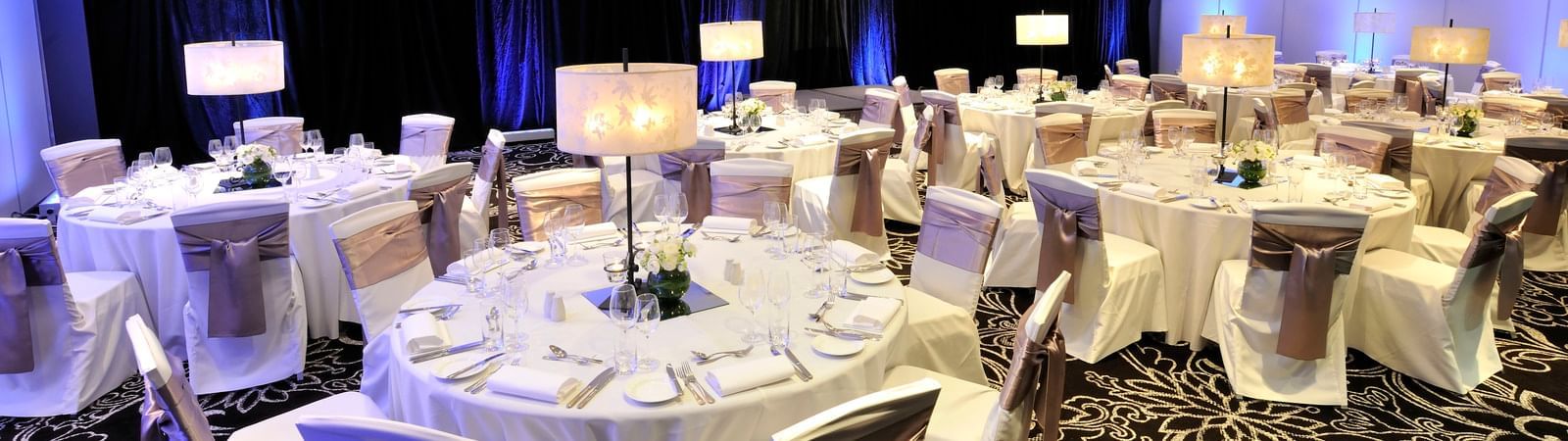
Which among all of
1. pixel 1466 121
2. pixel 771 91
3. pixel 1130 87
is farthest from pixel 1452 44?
pixel 771 91

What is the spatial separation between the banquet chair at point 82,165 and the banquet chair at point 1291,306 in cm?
558

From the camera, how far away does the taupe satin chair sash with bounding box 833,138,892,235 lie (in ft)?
19.1

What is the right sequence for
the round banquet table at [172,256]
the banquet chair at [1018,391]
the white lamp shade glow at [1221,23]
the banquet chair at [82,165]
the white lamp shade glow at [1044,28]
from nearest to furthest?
the banquet chair at [1018,391] < the round banquet table at [172,256] < the banquet chair at [82,165] < the white lamp shade glow at [1044,28] < the white lamp shade glow at [1221,23]

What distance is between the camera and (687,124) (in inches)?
117

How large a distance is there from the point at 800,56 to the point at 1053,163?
6.89 metres

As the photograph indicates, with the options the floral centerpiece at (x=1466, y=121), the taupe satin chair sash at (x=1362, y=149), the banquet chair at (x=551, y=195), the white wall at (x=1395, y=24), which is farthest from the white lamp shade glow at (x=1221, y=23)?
the banquet chair at (x=551, y=195)

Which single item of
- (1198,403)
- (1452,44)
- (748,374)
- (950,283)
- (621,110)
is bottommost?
(1198,403)

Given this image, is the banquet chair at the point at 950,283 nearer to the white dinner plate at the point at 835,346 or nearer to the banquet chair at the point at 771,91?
the white dinner plate at the point at 835,346

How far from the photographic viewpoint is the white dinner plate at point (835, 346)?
2.82 meters

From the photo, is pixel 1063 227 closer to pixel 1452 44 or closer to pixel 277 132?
pixel 1452 44

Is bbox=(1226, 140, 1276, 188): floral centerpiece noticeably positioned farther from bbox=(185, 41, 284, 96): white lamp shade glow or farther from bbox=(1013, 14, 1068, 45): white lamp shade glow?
bbox=(185, 41, 284, 96): white lamp shade glow

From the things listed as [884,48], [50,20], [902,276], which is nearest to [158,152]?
[902,276]

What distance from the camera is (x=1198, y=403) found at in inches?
167

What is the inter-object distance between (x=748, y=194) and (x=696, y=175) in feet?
3.01
